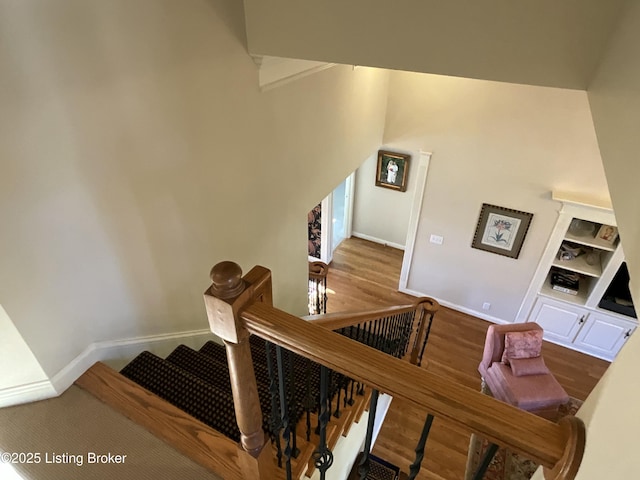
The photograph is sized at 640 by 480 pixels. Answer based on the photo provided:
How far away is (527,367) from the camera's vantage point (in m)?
4.47

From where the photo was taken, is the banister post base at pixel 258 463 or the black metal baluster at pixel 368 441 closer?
the black metal baluster at pixel 368 441

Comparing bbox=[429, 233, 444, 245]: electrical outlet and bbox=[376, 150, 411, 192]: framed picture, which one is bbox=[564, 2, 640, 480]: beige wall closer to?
bbox=[429, 233, 444, 245]: electrical outlet

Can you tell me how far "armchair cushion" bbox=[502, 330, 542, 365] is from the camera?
4.48m

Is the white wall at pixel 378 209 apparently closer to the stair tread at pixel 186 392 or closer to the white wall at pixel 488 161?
the white wall at pixel 488 161

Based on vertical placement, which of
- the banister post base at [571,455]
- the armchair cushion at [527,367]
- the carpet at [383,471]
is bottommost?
the carpet at [383,471]

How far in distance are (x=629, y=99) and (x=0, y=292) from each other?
8.04 ft

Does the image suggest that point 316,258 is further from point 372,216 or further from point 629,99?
point 629,99

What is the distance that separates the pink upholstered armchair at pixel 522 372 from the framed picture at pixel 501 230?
1.10 m

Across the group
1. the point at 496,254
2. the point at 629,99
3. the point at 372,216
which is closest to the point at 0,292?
the point at 629,99

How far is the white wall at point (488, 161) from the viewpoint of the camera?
427cm

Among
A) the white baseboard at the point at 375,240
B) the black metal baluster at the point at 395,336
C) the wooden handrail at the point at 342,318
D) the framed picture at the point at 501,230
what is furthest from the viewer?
the white baseboard at the point at 375,240

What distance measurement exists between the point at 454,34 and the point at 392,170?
461 cm

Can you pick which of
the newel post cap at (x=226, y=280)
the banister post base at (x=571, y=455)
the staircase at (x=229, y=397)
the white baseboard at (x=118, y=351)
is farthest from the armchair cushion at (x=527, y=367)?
the newel post cap at (x=226, y=280)

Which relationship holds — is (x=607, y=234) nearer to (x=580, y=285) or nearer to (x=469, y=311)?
(x=580, y=285)
